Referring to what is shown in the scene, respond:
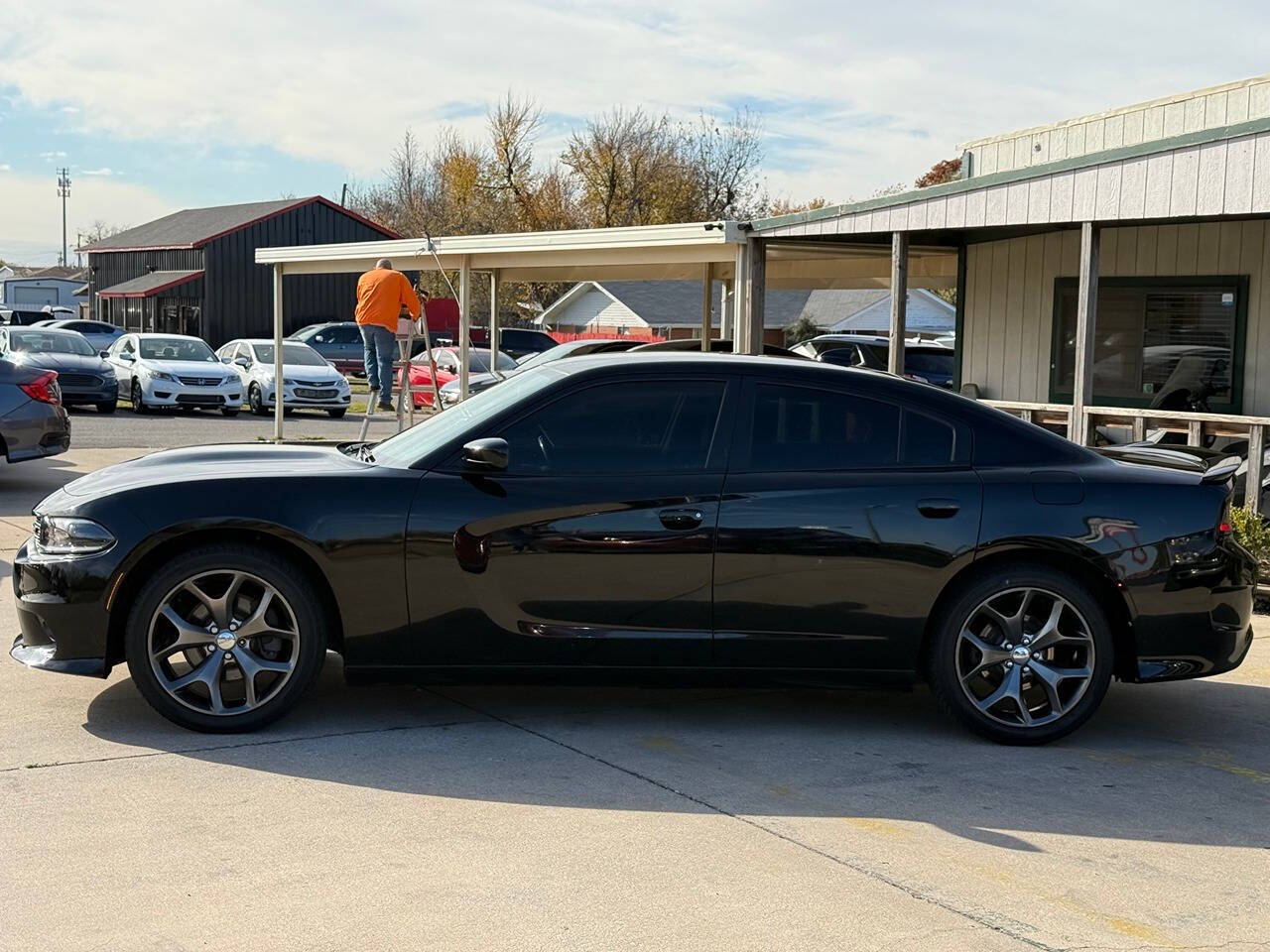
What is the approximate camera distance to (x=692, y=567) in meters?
5.79

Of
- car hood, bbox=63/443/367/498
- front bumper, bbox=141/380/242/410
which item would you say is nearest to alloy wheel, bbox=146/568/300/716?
car hood, bbox=63/443/367/498

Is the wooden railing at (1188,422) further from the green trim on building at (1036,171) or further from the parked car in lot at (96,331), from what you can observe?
the parked car in lot at (96,331)

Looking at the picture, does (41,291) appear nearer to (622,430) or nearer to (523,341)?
(523,341)

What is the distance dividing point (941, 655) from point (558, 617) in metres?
1.57

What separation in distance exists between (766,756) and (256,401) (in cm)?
2397

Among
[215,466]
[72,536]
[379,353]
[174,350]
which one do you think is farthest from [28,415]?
[174,350]

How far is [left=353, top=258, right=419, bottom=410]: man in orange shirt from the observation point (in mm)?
14219

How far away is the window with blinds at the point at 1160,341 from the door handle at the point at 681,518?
859 cm

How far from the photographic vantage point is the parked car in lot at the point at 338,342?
4016cm

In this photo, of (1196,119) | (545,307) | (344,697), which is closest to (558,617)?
(344,697)

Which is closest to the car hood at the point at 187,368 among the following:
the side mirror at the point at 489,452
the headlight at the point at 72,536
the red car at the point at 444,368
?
A: the red car at the point at 444,368

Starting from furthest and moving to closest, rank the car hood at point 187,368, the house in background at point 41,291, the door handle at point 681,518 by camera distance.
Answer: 1. the house in background at point 41,291
2. the car hood at point 187,368
3. the door handle at point 681,518

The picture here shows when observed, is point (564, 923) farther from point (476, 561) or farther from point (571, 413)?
point (571, 413)

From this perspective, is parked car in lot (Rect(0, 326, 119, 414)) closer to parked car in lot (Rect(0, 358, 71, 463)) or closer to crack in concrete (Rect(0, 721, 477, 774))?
parked car in lot (Rect(0, 358, 71, 463))
